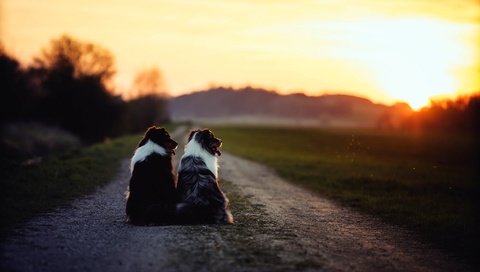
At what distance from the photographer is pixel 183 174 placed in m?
10.9

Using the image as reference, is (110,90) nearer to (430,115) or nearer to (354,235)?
(354,235)

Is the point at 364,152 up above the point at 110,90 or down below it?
below

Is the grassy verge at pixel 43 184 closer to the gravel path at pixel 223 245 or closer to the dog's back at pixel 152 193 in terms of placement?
the gravel path at pixel 223 245

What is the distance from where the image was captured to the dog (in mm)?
10578

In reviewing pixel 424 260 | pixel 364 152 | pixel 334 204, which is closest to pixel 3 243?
pixel 424 260

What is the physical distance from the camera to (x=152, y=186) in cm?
1062

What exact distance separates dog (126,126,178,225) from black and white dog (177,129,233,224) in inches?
10.0

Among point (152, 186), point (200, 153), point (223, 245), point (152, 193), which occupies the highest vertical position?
point (200, 153)

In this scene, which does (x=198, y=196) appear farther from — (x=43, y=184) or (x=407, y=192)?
(x=407, y=192)

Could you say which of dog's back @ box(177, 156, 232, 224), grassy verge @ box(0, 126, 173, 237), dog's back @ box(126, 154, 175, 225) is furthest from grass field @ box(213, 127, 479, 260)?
grassy verge @ box(0, 126, 173, 237)

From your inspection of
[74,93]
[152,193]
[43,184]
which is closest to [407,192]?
[152,193]

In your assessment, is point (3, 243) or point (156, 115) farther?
point (156, 115)

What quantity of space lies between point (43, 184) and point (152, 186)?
27.8 feet

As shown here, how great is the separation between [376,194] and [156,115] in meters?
87.3
